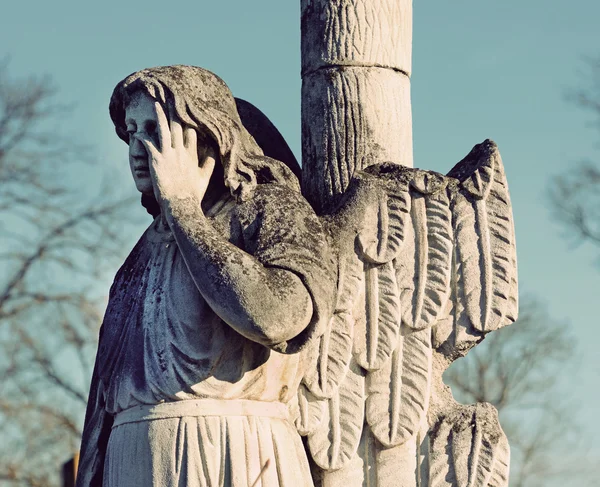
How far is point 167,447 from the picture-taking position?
6.68 meters

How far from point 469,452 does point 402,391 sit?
44 cm

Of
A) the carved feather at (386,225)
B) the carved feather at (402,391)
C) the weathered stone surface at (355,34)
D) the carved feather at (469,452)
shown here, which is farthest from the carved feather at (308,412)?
the weathered stone surface at (355,34)

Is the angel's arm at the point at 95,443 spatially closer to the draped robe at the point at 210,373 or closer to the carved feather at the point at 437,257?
the draped robe at the point at 210,373

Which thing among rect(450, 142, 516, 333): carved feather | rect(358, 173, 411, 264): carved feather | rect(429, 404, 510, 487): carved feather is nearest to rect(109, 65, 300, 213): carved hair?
rect(358, 173, 411, 264): carved feather

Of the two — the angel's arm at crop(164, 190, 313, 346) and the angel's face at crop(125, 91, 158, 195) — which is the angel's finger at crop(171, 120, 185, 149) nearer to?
the angel's face at crop(125, 91, 158, 195)

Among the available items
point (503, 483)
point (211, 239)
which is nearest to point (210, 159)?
point (211, 239)

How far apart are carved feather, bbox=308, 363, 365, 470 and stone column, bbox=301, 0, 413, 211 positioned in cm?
101

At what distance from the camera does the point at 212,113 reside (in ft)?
23.0

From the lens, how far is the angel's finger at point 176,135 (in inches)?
273

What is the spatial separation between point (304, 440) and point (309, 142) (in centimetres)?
156

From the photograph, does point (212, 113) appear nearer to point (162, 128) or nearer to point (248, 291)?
point (162, 128)

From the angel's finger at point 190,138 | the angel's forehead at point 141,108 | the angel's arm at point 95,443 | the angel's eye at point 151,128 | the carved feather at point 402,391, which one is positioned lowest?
the angel's arm at point 95,443

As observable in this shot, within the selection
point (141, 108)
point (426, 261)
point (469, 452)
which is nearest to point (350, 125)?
point (426, 261)

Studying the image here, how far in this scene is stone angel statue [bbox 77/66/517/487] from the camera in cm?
667
